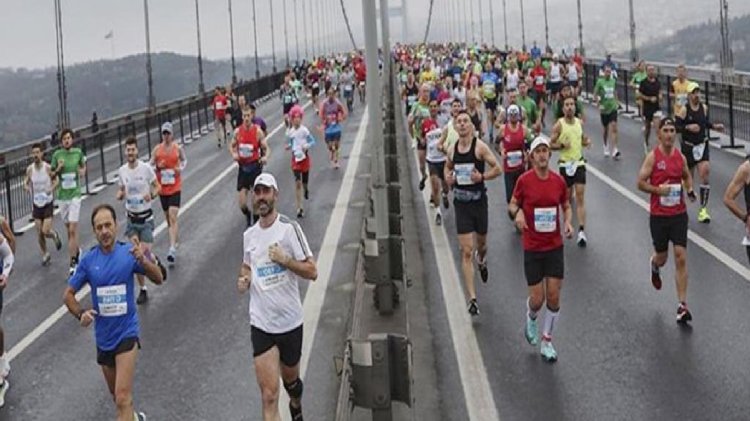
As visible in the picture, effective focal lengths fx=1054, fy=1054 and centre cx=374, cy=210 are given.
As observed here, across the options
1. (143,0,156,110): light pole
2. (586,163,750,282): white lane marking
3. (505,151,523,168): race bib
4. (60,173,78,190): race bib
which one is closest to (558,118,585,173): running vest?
(505,151,523,168): race bib

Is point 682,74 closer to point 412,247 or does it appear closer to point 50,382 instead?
point 412,247

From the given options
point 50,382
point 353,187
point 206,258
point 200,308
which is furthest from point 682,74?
point 50,382

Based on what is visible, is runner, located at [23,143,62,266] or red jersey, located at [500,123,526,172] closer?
red jersey, located at [500,123,526,172]

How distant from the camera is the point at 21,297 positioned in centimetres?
1344

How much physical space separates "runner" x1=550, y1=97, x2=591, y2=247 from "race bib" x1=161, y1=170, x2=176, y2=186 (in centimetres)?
522

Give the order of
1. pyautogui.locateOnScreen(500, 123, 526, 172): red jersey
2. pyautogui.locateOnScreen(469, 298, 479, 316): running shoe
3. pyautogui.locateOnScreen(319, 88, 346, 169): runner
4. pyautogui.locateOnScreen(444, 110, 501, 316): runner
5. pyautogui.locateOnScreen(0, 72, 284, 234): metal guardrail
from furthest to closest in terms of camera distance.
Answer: pyautogui.locateOnScreen(319, 88, 346, 169): runner < pyautogui.locateOnScreen(0, 72, 284, 234): metal guardrail < pyautogui.locateOnScreen(500, 123, 526, 172): red jersey < pyautogui.locateOnScreen(444, 110, 501, 316): runner < pyautogui.locateOnScreen(469, 298, 479, 316): running shoe

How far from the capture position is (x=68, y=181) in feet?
50.2

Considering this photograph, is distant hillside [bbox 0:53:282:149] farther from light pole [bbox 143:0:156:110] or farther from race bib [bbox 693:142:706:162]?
race bib [bbox 693:142:706:162]

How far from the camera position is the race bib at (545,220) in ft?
30.4

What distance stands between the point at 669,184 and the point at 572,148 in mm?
3848

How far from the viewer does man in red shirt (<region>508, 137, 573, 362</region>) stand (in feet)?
30.3

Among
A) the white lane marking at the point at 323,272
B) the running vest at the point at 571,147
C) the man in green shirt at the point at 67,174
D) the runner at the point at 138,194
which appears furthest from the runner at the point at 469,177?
the man in green shirt at the point at 67,174

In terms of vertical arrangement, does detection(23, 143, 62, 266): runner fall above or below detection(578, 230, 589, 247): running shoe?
above

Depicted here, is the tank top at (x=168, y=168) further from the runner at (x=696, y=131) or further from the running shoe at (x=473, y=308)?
the runner at (x=696, y=131)
